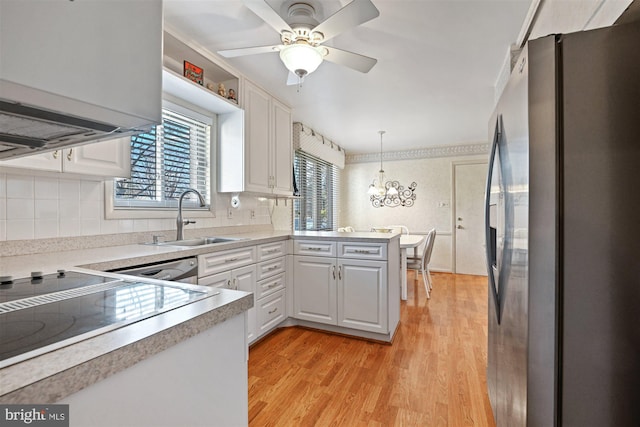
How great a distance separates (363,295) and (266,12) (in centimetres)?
211

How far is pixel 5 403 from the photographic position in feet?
1.20

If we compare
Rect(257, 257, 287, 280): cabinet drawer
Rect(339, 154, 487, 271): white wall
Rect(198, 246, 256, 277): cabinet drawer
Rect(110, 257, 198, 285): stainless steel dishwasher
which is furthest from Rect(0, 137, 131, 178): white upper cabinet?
Rect(339, 154, 487, 271): white wall

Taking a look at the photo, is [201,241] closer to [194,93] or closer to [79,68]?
[194,93]

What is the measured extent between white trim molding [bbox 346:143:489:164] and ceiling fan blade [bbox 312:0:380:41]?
4445mm

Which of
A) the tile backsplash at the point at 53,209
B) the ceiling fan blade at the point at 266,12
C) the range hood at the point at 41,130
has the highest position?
the ceiling fan blade at the point at 266,12

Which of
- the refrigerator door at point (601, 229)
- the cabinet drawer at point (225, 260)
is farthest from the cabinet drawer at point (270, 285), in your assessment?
the refrigerator door at point (601, 229)

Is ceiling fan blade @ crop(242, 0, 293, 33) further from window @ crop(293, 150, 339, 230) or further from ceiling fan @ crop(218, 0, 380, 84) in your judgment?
window @ crop(293, 150, 339, 230)

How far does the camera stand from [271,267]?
2.60 metres

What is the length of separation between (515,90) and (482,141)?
4756 millimetres

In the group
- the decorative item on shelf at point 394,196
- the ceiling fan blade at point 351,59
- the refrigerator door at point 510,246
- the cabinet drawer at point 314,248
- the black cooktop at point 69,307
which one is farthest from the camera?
the decorative item on shelf at point 394,196

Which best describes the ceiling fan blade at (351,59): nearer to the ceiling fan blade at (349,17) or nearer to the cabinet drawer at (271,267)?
the ceiling fan blade at (349,17)

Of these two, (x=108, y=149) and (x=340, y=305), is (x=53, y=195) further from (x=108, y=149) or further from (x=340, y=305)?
(x=340, y=305)

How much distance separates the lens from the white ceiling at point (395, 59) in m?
1.90

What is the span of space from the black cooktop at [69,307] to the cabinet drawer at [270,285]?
1531mm
